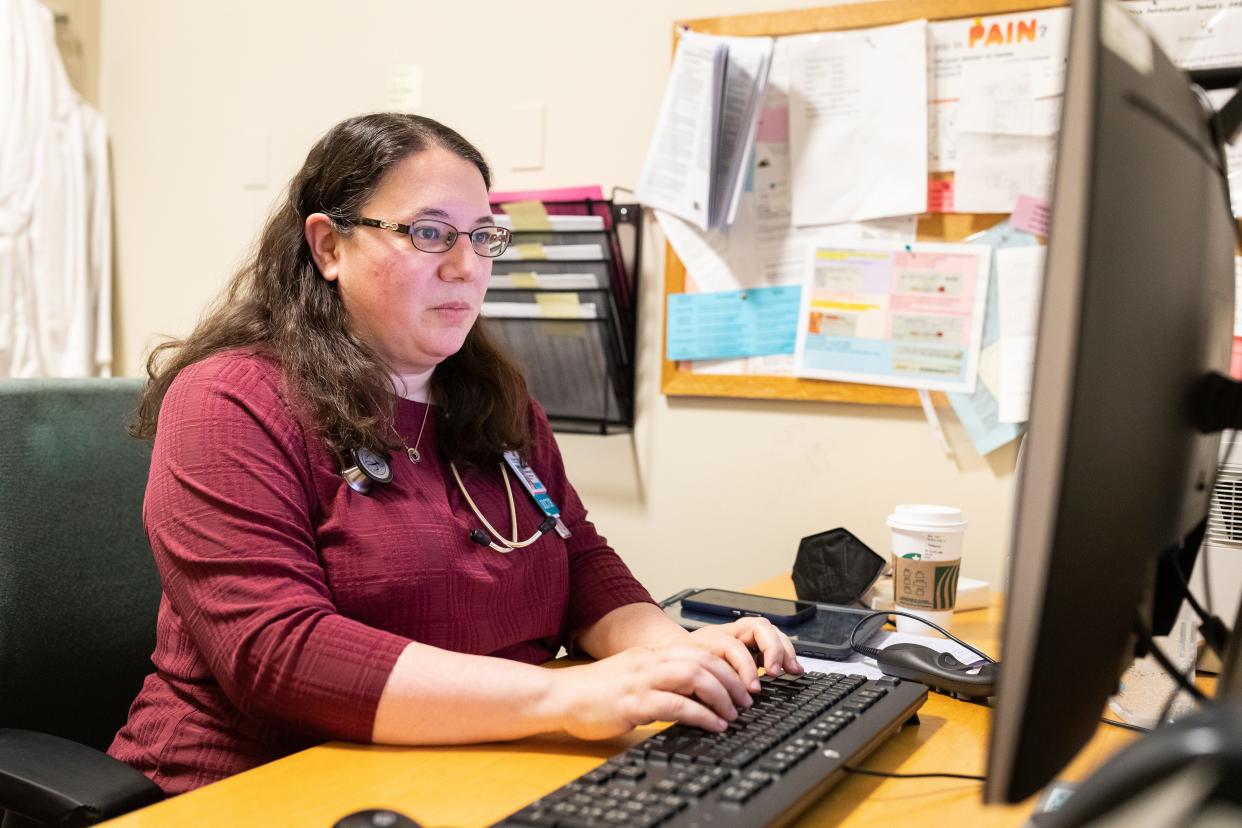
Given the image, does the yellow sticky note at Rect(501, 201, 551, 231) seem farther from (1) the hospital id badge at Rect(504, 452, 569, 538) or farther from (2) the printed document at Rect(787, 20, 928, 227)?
(1) the hospital id badge at Rect(504, 452, 569, 538)

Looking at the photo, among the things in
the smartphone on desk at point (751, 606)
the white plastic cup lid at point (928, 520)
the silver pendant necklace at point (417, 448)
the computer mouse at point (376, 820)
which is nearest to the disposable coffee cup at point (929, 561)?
the white plastic cup lid at point (928, 520)

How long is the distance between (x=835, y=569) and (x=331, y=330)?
79 centimetres

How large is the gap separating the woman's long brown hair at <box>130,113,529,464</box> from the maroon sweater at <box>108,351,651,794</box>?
3 cm

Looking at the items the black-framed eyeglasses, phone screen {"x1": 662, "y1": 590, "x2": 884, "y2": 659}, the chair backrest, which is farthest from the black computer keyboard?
the chair backrest

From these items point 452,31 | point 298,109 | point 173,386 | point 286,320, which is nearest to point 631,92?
point 452,31

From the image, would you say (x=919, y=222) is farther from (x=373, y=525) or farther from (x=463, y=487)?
(x=373, y=525)

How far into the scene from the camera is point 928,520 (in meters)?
1.43

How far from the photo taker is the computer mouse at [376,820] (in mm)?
686

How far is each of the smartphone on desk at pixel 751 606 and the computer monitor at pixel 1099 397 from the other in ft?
2.49

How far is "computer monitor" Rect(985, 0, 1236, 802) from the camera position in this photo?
0.46 meters

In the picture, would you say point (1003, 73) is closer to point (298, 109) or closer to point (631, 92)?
point (631, 92)

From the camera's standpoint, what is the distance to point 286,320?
1.24 meters

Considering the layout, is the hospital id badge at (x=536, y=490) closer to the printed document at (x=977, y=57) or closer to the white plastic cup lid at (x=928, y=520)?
the white plastic cup lid at (x=928, y=520)

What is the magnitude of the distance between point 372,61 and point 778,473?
4.17 feet
